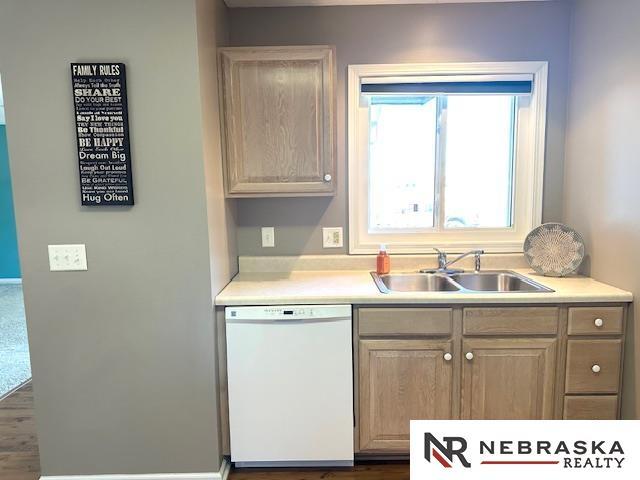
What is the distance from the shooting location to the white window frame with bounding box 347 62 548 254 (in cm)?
242

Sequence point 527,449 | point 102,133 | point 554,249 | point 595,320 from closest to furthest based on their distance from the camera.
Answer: point 527,449 < point 102,133 < point 595,320 < point 554,249

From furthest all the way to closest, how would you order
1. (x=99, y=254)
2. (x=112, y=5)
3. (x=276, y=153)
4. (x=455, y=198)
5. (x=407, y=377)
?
1. (x=455, y=198)
2. (x=276, y=153)
3. (x=407, y=377)
4. (x=99, y=254)
5. (x=112, y=5)

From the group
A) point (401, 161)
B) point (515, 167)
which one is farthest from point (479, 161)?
point (401, 161)

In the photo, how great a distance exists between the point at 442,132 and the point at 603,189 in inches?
35.7

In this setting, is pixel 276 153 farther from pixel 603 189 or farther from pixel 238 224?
pixel 603 189

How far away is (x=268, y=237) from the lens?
2.55m

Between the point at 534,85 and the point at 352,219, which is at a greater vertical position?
the point at 534,85

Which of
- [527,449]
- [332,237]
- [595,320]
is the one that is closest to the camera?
[527,449]

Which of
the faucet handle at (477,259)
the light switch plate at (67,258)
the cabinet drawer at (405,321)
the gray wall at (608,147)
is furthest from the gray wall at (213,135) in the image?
the gray wall at (608,147)

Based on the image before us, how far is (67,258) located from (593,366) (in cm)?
247

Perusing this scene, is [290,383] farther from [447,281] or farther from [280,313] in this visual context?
[447,281]

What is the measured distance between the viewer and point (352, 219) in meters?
2.55

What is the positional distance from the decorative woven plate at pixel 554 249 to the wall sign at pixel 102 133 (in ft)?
7.04

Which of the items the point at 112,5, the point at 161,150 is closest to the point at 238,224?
the point at 161,150
